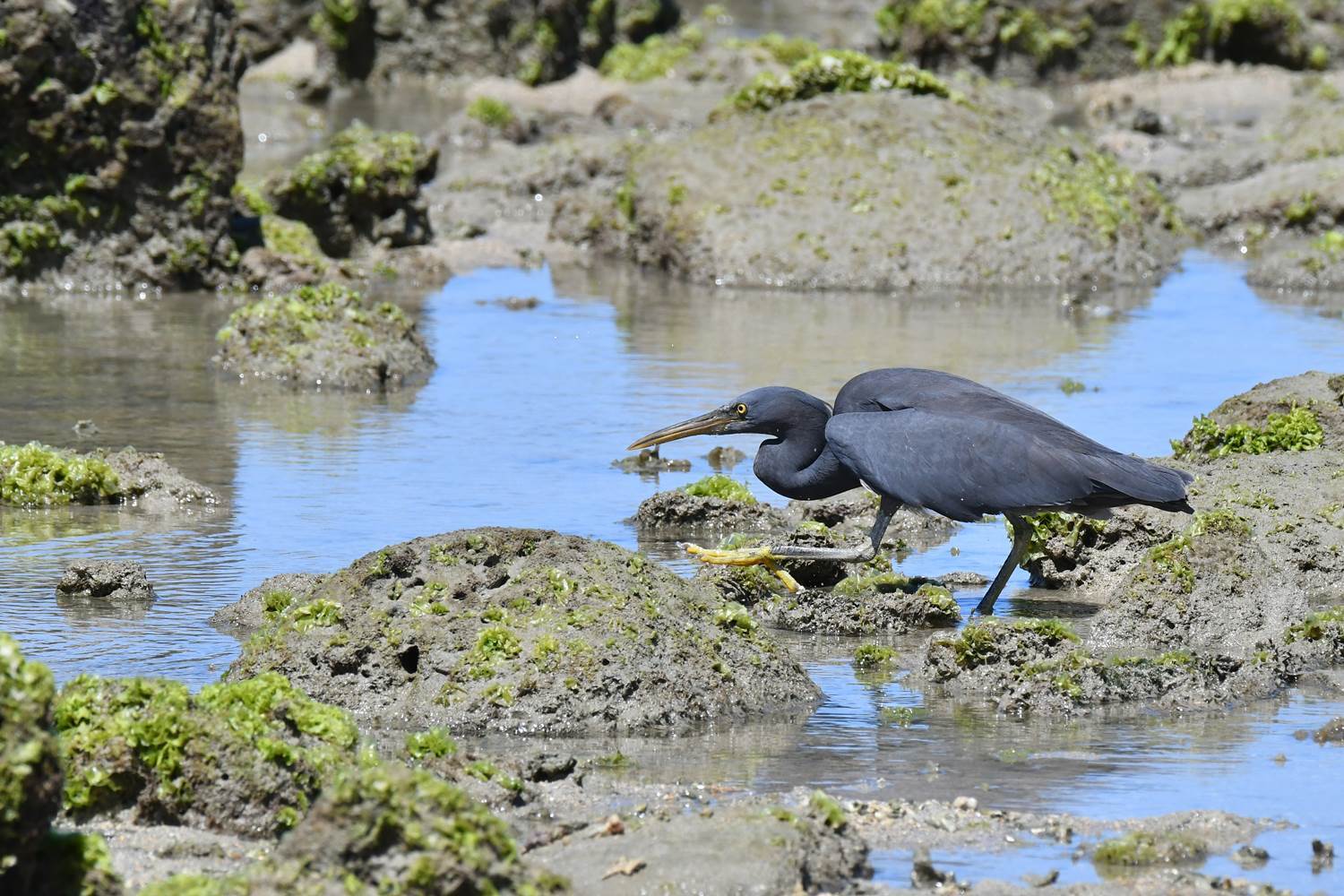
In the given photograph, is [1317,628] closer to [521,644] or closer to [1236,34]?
[521,644]

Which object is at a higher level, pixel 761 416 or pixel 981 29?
pixel 981 29

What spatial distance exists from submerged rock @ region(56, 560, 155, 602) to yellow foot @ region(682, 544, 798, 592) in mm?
2666

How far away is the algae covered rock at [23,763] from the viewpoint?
209 inches

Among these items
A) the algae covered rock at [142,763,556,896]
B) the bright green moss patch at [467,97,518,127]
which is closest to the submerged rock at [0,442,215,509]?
the algae covered rock at [142,763,556,896]

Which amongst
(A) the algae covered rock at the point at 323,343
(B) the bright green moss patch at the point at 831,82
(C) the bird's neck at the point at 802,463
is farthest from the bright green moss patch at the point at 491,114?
(C) the bird's neck at the point at 802,463

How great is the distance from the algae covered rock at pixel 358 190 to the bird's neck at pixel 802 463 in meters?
12.0

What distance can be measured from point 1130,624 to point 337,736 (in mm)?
4007

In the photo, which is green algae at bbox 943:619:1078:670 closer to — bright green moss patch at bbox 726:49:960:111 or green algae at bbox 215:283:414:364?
green algae at bbox 215:283:414:364

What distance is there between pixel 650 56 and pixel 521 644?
29717mm

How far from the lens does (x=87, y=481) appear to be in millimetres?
12117

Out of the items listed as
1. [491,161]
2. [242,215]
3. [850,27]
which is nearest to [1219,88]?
[850,27]

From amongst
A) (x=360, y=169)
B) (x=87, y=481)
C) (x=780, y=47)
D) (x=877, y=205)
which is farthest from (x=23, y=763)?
(x=780, y=47)

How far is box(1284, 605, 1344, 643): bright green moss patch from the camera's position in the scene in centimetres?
934

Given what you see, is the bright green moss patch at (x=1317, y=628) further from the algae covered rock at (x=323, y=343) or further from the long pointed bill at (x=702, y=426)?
the algae covered rock at (x=323, y=343)
